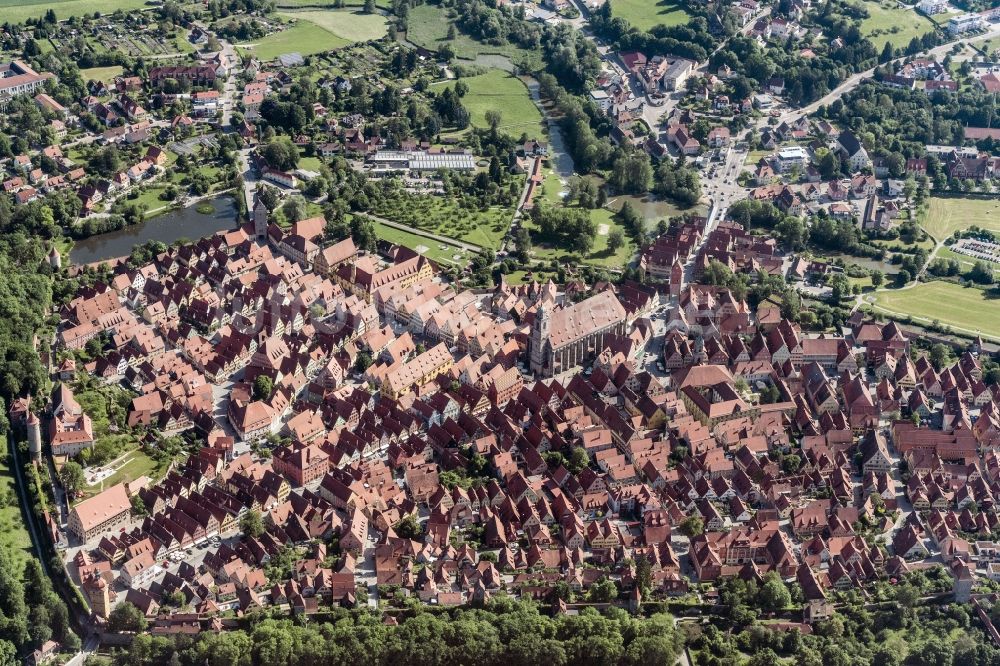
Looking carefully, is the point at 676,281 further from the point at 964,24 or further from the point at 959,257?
the point at 964,24

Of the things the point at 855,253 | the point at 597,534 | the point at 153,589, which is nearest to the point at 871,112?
the point at 855,253

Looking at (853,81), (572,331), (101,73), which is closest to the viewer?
(572,331)

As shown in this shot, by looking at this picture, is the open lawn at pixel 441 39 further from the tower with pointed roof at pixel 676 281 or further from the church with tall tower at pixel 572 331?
the church with tall tower at pixel 572 331

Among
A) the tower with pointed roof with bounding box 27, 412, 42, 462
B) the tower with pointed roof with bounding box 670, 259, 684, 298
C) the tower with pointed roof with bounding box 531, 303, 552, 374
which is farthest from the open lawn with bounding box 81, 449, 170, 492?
the tower with pointed roof with bounding box 670, 259, 684, 298

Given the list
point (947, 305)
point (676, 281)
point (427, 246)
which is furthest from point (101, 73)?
point (947, 305)

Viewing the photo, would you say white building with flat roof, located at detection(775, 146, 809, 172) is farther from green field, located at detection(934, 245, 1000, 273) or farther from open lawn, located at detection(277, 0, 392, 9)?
open lawn, located at detection(277, 0, 392, 9)
